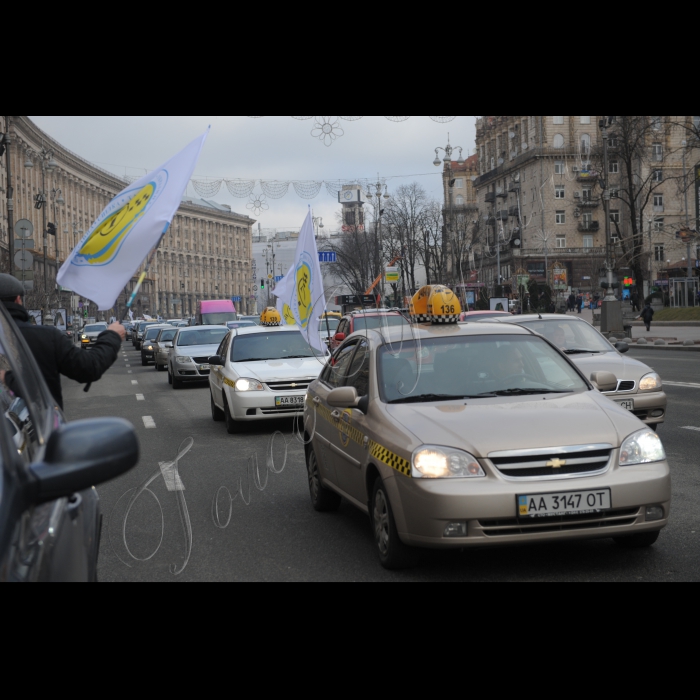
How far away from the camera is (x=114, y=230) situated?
5.02 metres

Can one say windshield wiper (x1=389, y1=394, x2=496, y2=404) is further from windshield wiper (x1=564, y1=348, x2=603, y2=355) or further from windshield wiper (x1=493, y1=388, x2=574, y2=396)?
windshield wiper (x1=564, y1=348, x2=603, y2=355)

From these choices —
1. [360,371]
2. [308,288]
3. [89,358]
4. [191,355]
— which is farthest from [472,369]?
[191,355]

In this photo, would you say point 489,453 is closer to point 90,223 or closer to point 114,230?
point 114,230

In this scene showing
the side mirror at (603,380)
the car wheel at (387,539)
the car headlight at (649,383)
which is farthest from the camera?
the car headlight at (649,383)

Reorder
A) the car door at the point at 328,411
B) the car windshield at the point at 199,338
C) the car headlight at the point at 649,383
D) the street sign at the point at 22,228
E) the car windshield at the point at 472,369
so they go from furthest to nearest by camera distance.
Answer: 1. the street sign at the point at 22,228
2. the car windshield at the point at 199,338
3. the car headlight at the point at 649,383
4. the car door at the point at 328,411
5. the car windshield at the point at 472,369

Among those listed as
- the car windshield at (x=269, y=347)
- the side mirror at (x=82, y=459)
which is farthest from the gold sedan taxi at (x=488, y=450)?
the car windshield at (x=269, y=347)

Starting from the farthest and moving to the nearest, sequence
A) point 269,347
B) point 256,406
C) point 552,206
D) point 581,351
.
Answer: point 552,206
point 269,347
point 256,406
point 581,351

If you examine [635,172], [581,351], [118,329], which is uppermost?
[635,172]

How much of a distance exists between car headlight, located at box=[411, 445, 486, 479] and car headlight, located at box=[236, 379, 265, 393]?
26.6 ft

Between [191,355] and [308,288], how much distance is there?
14.3 meters

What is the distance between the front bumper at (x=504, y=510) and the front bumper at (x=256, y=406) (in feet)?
26.0

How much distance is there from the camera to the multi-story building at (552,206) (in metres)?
91.9

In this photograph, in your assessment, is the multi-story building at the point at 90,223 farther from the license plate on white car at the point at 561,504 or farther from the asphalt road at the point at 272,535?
the license plate on white car at the point at 561,504
